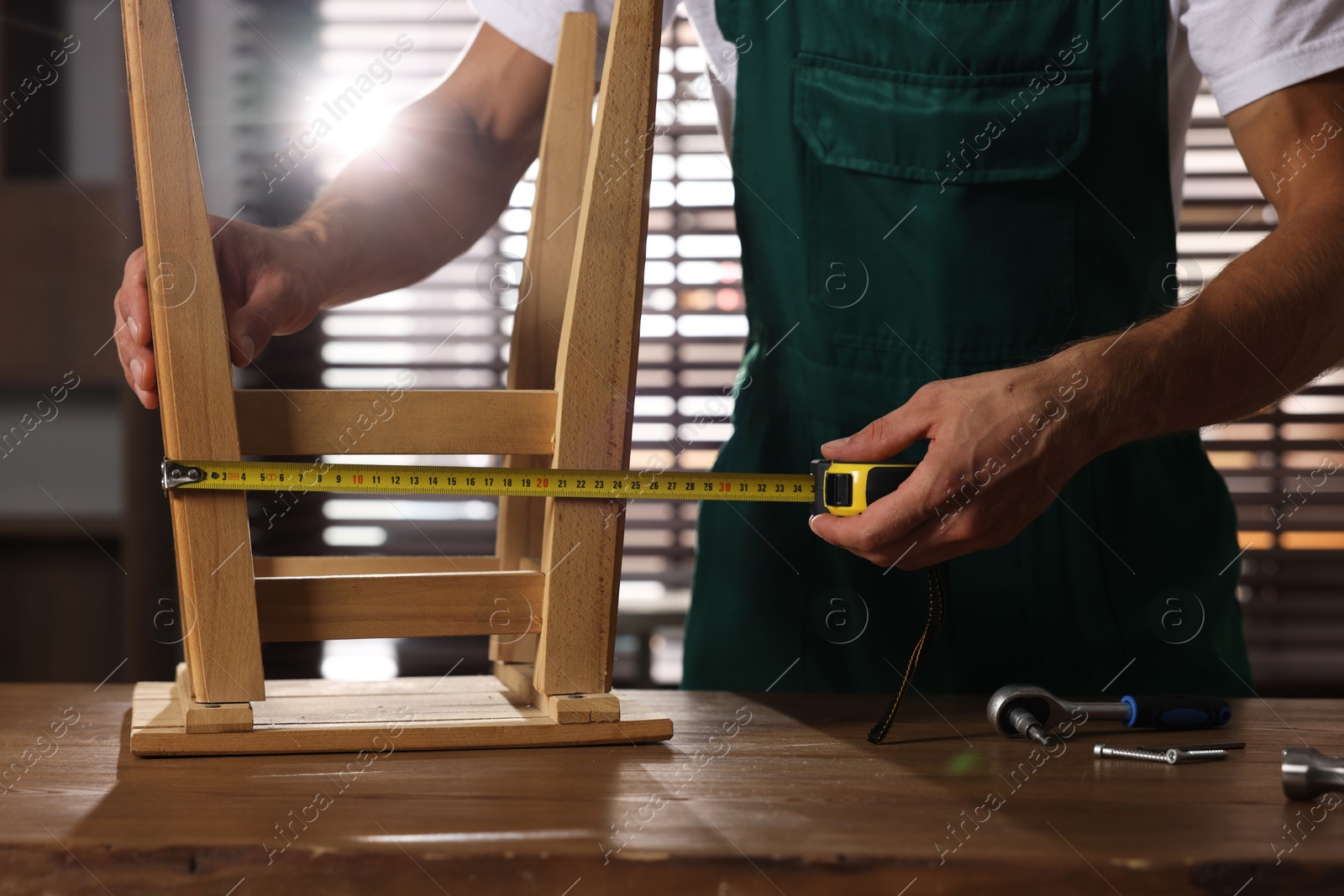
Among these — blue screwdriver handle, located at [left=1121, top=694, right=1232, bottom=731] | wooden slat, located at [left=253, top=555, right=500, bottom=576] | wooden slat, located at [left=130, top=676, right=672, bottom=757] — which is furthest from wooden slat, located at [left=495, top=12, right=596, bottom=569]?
blue screwdriver handle, located at [left=1121, top=694, right=1232, bottom=731]

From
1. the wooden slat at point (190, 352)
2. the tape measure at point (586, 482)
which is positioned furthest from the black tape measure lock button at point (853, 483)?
the wooden slat at point (190, 352)

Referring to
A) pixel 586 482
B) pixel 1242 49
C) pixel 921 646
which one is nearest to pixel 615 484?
pixel 586 482

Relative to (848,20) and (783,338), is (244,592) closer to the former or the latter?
(783,338)

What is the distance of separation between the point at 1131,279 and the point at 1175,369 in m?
0.30

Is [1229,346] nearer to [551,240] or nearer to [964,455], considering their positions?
[964,455]

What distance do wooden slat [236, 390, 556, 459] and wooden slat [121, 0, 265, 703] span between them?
3cm

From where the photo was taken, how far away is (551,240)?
100 centimetres

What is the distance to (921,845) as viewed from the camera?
0.60 metres

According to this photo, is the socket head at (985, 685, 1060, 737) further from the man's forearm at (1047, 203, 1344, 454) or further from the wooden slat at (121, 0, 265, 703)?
the wooden slat at (121, 0, 265, 703)

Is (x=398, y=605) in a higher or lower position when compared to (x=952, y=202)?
lower

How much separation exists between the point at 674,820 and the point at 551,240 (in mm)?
560

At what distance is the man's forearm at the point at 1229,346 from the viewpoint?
853mm

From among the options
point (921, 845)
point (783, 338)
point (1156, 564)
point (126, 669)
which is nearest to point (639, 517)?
point (126, 669)

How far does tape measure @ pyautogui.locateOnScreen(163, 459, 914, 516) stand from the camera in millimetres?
812
